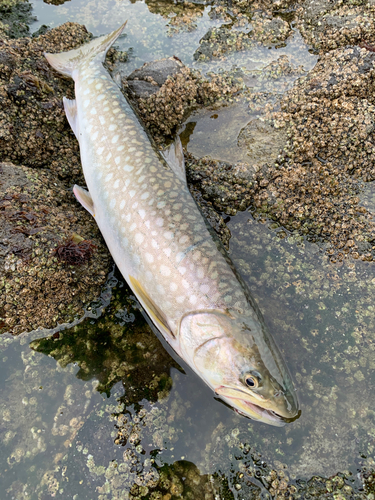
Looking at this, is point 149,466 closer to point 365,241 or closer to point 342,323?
point 342,323

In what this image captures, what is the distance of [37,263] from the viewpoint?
2783 millimetres

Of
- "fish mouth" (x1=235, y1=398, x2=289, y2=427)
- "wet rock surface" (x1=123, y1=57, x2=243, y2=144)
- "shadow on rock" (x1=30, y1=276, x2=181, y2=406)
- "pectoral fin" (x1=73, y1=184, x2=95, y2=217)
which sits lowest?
"fish mouth" (x1=235, y1=398, x2=289, y2=427)

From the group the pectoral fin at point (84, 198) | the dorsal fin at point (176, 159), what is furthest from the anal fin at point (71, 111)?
the dorsal fin at point (176, 159)

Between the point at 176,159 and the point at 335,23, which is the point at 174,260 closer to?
the point at 176,159

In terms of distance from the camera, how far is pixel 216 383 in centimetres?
237

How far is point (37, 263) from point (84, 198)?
3.07 ft

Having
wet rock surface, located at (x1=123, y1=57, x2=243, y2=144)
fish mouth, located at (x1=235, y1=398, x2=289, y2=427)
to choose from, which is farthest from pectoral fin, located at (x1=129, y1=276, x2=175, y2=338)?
wet rock surface, located at (x1=123, y1=57, x2=243, y2=144)

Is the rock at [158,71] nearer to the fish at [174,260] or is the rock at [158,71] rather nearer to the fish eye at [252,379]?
the fish at [174,260]

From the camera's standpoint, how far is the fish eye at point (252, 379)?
224cm

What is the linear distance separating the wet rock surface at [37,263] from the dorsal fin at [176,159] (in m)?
1.11

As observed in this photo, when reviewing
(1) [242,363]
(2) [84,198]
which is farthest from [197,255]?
(2) [84,198]

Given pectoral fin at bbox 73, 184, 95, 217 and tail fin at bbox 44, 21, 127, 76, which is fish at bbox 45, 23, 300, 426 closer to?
pectoral fin at bbox 73, 184, 95, 217

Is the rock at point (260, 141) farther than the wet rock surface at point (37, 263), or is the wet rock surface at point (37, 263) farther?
the rock at point (260, 141)

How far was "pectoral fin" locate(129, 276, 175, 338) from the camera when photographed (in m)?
2.67
